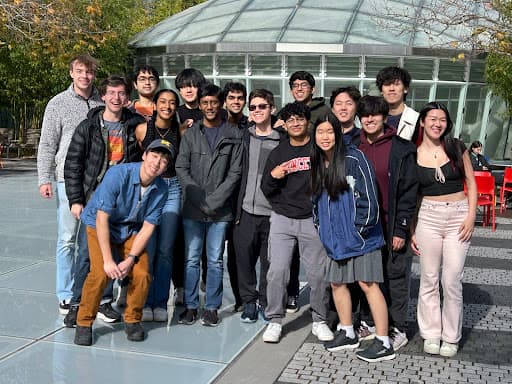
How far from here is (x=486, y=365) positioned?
4.61 meters

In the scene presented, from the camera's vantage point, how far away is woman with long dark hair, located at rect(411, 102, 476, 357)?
4.69 meters

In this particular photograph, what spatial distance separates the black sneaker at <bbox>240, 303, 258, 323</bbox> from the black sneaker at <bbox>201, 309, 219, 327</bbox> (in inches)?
10.4

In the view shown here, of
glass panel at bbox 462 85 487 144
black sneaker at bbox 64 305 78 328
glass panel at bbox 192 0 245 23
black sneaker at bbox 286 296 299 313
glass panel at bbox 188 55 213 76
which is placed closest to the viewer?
black sneaker at bbox 64 305 78 328

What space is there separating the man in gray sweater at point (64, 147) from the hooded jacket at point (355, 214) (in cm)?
221

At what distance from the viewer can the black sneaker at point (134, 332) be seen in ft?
16.1

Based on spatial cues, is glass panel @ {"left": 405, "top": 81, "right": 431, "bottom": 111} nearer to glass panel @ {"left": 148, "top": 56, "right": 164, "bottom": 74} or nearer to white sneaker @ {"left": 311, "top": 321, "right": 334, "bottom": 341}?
glass panel @ {"left": 148, "top": 56, "right": 164, "bottom": 74}

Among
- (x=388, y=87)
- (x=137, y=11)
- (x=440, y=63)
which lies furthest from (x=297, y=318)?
(x=137, y=11)

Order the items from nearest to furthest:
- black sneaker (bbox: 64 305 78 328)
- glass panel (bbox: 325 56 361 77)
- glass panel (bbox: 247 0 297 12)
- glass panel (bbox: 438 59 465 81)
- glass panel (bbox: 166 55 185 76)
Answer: black sneaker (bbox: 64 305 78 328), glass panel (bbox: 325 56 361 77), glass panel (bbox: 438 59 465 81), glass panel (bbox: 166 55 185 76), glass panel (bbox: 247 0 297 12)

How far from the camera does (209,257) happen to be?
5.40 meters

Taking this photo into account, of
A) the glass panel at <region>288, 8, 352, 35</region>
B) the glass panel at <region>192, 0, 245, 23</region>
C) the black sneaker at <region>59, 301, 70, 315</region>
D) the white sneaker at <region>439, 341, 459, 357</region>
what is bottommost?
the black sneaker at <region>59, 301, 70, 315</region>

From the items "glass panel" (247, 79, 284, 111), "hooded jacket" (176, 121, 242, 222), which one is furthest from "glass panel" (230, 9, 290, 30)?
"hooded jacket" (176, 121, 242, 222)

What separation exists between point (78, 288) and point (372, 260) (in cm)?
239

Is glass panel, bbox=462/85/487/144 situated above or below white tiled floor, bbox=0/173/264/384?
above

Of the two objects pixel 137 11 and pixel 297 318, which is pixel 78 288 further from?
pixel 137 11
